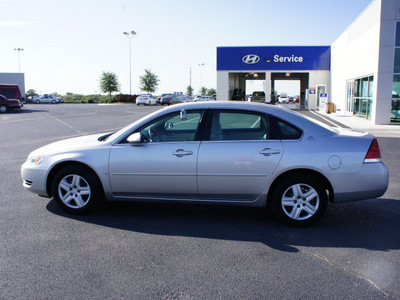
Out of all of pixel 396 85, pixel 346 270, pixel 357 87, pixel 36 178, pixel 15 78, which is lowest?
pixel 346 270

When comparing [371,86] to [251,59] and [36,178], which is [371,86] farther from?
[36,178]

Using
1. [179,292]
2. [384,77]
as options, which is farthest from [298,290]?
[384,77]

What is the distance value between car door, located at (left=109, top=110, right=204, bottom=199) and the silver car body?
1cm

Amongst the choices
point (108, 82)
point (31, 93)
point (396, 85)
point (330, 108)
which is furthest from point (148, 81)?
point (396, 85)

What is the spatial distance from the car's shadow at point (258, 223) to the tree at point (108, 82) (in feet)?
215

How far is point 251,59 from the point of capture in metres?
36.8

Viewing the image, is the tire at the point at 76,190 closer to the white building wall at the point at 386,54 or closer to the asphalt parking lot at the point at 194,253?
the asphalt parking lot at the point at 194,253

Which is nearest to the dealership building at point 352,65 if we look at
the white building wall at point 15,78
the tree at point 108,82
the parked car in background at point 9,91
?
the parked car in background at point 9,91

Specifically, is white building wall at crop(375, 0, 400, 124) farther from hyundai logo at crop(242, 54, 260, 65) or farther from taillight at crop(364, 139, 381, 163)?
hyundai logo at crop(242, 54, 260, 65)

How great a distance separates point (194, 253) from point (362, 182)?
7.27 ft

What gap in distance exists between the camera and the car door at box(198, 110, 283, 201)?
4.66 m

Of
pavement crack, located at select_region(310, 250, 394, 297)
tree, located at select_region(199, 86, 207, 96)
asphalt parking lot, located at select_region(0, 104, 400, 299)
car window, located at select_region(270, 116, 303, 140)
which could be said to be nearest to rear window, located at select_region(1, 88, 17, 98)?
asphalt parking lot, located at select_region(0, 104, 400, 299)

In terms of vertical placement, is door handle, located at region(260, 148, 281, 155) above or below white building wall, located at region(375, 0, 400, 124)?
below

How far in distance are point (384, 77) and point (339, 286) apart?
1851cm
